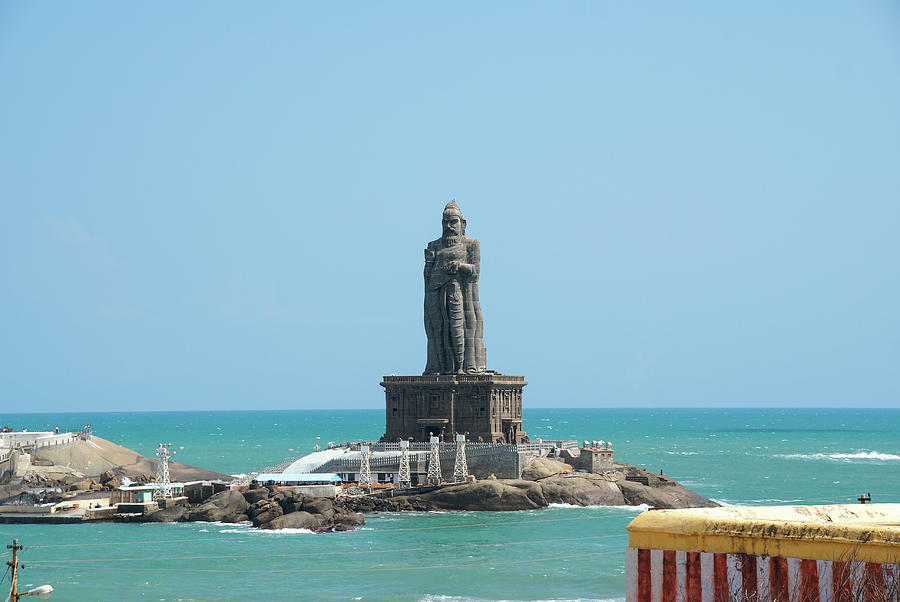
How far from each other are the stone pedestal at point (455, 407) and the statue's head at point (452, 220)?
9447mm

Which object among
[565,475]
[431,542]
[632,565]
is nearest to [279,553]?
[431,542]

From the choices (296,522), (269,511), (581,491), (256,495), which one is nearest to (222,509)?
(256,495)

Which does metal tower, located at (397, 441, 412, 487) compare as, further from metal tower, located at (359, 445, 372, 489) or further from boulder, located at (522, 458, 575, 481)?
boulder, located at (522, 458, 575, 481)

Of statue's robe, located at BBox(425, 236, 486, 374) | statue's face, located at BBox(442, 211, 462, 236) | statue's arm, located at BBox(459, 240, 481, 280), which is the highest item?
statue's face, located at BBox(442, 211, 462, 236)

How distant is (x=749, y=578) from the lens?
1402cm

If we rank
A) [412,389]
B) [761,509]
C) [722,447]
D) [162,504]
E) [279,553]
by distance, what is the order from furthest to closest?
[722,447] → [412,389] → [162,504] → [279,553] → [761,509]

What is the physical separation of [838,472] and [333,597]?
72.9 m

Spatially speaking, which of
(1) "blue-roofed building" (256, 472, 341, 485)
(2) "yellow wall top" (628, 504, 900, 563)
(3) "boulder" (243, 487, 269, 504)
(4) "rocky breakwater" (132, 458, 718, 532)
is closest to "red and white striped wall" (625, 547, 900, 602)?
(2) "yellow wall top" (628, 504, 900, 563)

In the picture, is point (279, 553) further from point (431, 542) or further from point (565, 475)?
point (565, 475)

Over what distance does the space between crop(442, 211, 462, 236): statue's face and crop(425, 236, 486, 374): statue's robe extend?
2.49 ft

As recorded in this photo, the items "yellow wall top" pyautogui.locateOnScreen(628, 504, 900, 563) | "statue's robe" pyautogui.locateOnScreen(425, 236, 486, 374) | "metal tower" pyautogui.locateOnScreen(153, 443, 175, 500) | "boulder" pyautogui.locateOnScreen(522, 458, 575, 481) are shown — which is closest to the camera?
"yellow wall top" pyautogui.locateOnScreen(628, 504, 900, 563)

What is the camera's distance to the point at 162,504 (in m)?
69.2

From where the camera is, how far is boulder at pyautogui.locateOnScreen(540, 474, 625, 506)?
236 ft

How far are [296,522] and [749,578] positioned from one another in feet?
168
